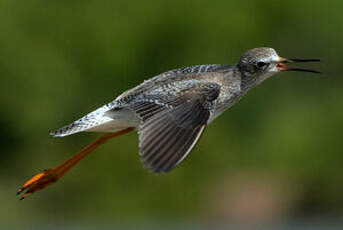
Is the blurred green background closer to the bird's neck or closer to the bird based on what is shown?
the bird

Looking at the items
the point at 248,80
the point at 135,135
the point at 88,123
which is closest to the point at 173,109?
the point at 88,123

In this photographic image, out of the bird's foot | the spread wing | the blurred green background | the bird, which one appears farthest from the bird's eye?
the blurred green background

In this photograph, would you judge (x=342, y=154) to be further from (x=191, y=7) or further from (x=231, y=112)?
(x=191, y=7)

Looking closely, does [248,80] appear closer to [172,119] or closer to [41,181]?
[172,119]

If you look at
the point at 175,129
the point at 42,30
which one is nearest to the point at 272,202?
the point at 42,30

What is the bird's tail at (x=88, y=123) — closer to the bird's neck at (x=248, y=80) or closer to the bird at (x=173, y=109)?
the bird at (x=173, y=109)

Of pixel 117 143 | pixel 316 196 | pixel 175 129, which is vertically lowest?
pixel 316 196
